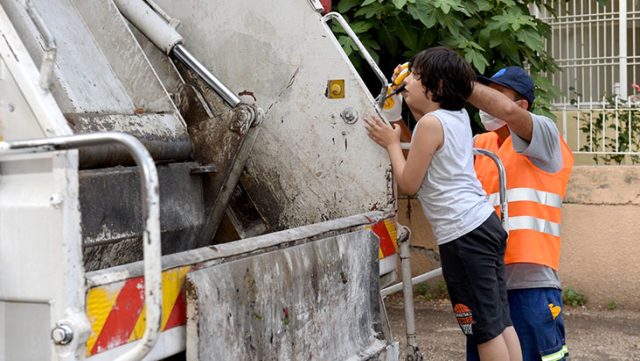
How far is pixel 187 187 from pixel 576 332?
9.71 ft

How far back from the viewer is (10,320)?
6.82 ft

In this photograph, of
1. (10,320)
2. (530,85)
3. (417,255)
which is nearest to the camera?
(10,320)

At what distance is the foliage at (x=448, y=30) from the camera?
507cm

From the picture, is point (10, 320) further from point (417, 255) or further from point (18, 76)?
point (417, 255)

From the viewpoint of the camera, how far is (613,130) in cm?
600

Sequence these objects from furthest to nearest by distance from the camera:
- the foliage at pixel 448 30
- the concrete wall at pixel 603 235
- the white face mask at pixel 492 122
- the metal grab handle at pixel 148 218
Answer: the concrete wall at pixel 603 235, the foliage at pixel 448 30, the white face mask at pixel 492 122, the metal grab handle at pixel 148 218

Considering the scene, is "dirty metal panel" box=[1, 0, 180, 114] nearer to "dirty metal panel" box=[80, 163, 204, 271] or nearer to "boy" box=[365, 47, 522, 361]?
"dirty metal panel" box=[80, 163, 204, 271]

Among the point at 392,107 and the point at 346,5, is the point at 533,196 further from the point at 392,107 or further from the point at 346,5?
the point at 346,5

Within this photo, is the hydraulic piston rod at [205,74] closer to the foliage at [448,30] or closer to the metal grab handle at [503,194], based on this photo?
the metal grab handle at [503,194]

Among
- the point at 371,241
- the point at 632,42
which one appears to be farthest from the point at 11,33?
the point at 632,42

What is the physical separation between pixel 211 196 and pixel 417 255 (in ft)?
9.61

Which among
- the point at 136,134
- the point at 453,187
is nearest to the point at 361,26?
the point at 453,187

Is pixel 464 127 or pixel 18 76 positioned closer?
pixel 18 76

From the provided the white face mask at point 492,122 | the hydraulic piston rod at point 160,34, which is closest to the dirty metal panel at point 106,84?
the hydraulic piston rod at point 160,34
